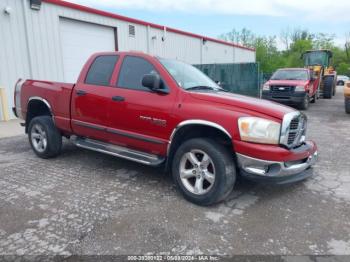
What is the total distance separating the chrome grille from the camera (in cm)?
349

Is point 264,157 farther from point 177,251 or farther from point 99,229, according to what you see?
point 99,229

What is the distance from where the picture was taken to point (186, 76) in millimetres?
4523

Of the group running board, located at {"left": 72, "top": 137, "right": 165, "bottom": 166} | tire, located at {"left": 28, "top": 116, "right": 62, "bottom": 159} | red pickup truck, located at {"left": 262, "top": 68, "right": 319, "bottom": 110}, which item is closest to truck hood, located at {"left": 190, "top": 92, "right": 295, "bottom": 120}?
running board, located at {"left": 72, "top": 137, "right": 165, "bottom": 166}

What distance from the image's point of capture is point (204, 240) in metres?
3.00

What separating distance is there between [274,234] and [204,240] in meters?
0.73

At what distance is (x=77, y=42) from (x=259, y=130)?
1106cm

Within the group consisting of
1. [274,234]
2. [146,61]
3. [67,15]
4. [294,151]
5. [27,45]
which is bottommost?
[274,234]

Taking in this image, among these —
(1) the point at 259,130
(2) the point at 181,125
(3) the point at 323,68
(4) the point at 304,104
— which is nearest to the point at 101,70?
(2) the point at 181,125

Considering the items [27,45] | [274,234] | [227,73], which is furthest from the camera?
[227,73]

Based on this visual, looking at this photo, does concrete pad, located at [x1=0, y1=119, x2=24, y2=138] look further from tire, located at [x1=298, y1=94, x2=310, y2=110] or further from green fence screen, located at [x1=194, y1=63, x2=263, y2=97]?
tire, located at [x1=298, y1=94, x2=310, y2=110]

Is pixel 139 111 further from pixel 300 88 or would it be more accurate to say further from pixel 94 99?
pixel 300 88

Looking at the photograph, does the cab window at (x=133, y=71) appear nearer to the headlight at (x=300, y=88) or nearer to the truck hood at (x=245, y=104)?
the truck hood at (x=245, y=104)

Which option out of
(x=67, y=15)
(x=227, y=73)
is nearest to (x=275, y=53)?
(x=227, y=73)

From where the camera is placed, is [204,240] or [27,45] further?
[27,45]
